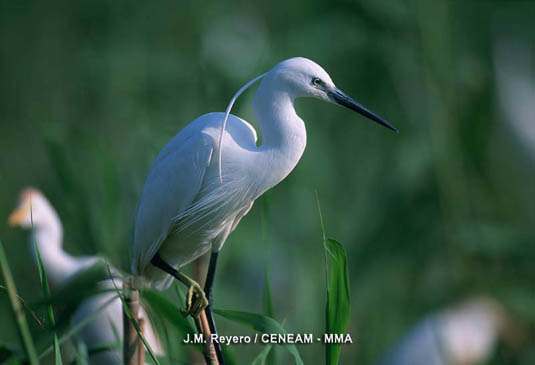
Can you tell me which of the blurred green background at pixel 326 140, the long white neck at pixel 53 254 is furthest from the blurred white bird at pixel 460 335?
the long white neck at pixel 53 254

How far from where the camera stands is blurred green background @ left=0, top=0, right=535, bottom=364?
7.79ft

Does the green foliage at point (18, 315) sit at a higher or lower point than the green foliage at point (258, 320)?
higher

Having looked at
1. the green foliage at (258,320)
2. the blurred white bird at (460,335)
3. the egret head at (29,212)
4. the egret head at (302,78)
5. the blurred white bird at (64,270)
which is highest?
the egret head at (302,78)

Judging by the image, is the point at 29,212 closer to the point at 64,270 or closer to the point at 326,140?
the point at 64,270

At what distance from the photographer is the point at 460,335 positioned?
290 cm


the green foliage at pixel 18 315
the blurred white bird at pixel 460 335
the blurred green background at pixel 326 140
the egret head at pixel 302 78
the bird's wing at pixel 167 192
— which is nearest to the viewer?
the green foliage at pixel 18 315

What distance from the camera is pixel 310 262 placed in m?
2.96

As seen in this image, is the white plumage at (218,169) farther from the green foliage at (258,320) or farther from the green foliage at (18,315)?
the green foliage at (18,315)

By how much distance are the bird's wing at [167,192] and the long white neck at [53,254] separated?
1.14 metres

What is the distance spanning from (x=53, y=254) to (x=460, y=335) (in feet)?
5.08

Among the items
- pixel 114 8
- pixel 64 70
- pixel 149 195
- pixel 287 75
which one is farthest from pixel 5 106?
pixel 287 75

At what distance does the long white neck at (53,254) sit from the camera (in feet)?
8.63

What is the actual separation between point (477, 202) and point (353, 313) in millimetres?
844

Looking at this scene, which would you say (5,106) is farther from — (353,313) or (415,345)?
(415,345)
